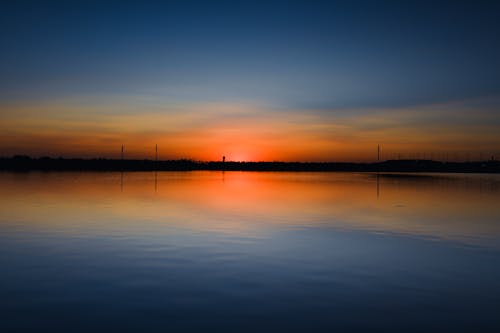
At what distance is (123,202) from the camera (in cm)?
3788

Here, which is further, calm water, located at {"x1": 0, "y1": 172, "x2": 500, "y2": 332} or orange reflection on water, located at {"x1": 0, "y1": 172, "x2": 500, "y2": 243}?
orange reflection on water, located at {"x1": 0, "y1": 172, "x2": 500, "y2": 243}

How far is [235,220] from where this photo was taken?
28.4 meters

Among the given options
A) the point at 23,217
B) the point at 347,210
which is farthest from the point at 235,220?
the point at 23,217

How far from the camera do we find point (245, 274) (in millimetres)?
14516

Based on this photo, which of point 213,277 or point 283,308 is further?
point 213,277

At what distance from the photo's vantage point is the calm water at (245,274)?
10266mm

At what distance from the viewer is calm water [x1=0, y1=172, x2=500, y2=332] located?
10266 millimetres

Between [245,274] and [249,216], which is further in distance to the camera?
[249,216]

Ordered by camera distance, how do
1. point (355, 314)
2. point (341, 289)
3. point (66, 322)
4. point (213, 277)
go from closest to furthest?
point (66, 322)
point (355, 314)
point (341, 289)
point (213, 277)

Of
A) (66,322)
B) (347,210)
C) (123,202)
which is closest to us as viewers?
(66,322)

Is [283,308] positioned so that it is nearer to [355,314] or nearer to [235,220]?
[355,314]

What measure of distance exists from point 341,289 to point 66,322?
733 centimetres

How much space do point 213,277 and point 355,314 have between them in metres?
4.94

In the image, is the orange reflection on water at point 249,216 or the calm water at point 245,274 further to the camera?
the orange reflection on water at point 249,216
